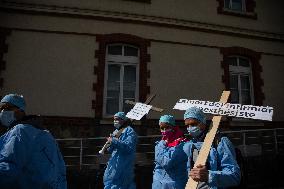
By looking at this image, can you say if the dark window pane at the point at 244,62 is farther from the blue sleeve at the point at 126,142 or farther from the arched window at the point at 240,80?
the blue sleeve at the point at 126,142

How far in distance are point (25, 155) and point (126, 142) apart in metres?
3.36

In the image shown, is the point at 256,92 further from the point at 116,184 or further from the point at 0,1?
the point at 0,1

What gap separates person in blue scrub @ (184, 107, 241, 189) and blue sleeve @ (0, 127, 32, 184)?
4.63 feet

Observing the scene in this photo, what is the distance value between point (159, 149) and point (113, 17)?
22.6ft

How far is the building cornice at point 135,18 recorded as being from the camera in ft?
32.9

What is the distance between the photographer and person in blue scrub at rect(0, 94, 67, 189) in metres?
2.49

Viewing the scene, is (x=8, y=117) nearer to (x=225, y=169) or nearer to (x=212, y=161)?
(x=212, y=161)

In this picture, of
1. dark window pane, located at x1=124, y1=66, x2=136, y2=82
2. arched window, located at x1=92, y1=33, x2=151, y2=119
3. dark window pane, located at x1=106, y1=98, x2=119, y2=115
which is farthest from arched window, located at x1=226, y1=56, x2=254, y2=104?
dark window pane, located at x1=106, y1=98, x2=119, y2=115

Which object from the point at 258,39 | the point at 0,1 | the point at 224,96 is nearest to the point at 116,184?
the point at 224,96

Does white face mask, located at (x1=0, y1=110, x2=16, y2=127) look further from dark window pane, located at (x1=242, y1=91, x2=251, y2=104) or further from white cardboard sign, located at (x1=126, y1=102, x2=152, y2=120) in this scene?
dark window pane, located at (x1=242, y1=91, x2=251, y2=104)

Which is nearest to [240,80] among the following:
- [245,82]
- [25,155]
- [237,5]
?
[245,82]

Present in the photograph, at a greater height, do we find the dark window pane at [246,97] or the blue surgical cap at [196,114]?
the dark window pane at [246,97]

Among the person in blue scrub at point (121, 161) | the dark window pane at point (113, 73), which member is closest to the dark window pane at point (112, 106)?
the dark window pane at point (113, 73)

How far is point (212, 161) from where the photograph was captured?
299 centimetres
